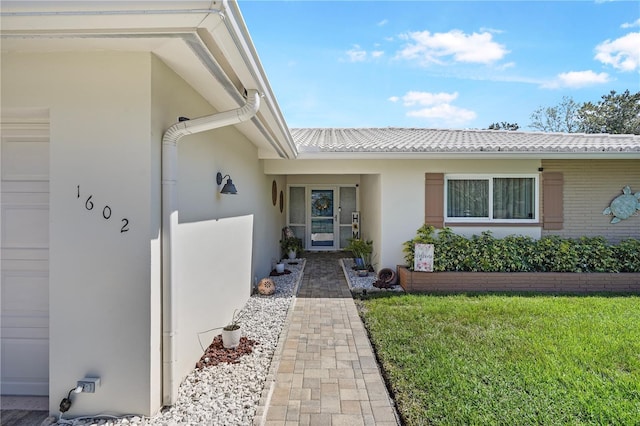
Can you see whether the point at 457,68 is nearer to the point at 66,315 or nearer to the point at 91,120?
the point at 91,120

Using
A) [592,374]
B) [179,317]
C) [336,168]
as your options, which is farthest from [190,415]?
[336,168]

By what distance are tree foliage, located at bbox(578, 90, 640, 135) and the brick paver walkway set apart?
125 feet

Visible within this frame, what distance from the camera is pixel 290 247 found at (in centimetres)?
1158

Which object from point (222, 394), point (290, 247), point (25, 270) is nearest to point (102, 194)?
point (25, 270)

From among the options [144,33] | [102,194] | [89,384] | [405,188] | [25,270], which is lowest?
[89,384]

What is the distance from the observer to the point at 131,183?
2844 mm

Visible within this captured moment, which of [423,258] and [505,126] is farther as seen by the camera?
[505,126]

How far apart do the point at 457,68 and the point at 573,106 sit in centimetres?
3124

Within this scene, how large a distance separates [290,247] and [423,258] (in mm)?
5433

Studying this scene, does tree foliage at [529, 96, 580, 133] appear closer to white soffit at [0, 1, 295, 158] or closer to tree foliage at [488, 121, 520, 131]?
tree foliage at [488, 121, 520, 131]

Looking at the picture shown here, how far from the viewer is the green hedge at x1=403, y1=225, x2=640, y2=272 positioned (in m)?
7.51

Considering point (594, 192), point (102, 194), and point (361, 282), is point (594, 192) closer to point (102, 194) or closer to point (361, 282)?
point (361, 282)

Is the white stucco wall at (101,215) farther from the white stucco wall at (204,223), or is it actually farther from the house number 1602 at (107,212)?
the white stucco wall at (204,223)

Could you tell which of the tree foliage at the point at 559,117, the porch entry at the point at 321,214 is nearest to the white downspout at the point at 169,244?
the porch entry at the point at 321,214
